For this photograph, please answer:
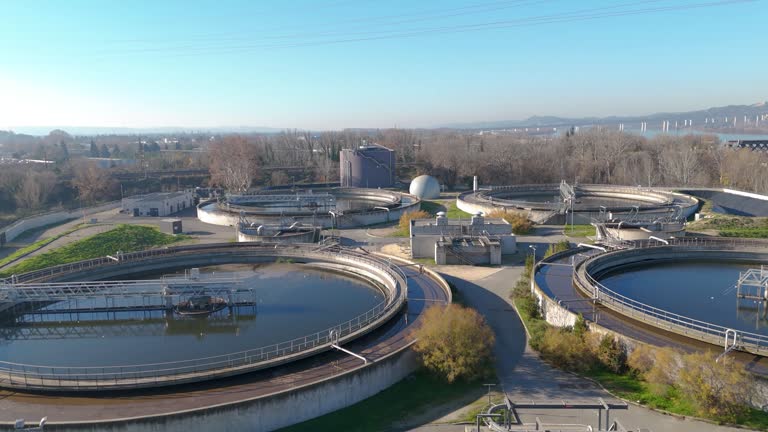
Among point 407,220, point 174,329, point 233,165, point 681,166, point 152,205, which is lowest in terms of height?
point 174,329

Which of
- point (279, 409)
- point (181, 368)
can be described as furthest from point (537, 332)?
point (181, 368)

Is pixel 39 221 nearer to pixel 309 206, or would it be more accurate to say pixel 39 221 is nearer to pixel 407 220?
pixel 309 206

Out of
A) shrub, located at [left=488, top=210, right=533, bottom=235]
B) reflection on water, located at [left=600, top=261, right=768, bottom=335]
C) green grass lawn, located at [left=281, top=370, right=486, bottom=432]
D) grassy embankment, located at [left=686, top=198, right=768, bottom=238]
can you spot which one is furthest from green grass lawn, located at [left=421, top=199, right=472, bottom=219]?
green grass lawn, located at [left=281, top=370, right=486, bottom=432]

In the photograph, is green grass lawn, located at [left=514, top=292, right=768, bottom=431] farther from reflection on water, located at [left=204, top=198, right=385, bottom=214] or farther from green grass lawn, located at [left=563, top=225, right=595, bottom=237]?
reflection on water, located at [left=204, top=198, right=385, bottom=214]

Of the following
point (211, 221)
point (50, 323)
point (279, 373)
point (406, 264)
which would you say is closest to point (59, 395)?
point (279, 373)

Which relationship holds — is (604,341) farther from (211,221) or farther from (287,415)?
(211,221)
